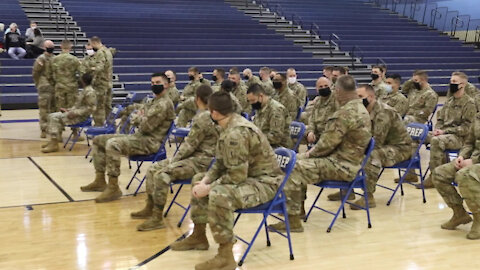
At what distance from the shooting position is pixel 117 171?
5715mm

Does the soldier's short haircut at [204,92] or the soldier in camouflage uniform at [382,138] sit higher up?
the soldier's short haircut at [204,92]

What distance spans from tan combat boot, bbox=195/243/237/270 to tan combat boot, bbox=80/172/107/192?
2492 mm

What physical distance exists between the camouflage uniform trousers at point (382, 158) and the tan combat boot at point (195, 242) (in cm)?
196

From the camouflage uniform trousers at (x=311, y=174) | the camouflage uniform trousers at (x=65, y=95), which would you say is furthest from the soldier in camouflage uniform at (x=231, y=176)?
the camouflage uniform trousers at (x=65, y=95)

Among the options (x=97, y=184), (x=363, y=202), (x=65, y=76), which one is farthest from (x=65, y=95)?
(x=363, y=202)

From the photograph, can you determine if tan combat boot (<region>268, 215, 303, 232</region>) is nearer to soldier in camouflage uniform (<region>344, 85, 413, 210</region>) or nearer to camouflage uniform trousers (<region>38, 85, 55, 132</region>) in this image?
soldier in camouflage uniform (<region>344, 85, 413, 210</region>)

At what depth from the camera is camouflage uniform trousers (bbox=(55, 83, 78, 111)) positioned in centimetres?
917

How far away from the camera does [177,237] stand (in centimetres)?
468

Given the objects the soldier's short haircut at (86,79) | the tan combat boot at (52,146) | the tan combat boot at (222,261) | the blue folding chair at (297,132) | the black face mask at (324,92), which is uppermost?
the black face mask at (324,92)

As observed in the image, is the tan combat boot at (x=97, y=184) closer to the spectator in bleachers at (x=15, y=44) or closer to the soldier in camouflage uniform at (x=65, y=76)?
the soldier in camouflage uniform at (x=65, y=76)

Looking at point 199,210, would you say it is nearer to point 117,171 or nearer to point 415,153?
point 117,171

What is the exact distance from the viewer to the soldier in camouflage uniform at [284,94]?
758cm

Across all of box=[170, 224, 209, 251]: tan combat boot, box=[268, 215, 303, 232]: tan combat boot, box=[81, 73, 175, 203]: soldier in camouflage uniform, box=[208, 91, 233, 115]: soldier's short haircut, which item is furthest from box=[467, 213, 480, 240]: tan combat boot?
box=[81, 73, 175, 203]: soldier in camouflage uniform

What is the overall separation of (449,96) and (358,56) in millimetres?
12017
